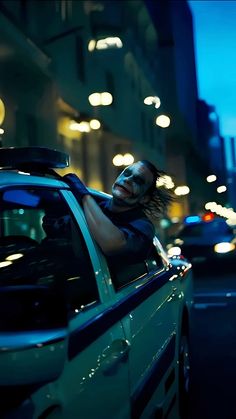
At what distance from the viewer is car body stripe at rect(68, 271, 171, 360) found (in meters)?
2.04

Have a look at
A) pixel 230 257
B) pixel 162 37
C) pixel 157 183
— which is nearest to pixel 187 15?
pixel 162 37

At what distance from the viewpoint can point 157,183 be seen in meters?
3.19

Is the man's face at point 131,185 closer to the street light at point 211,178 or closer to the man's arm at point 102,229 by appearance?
the man's arm at point 102,229

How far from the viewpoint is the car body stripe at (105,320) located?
204 centimetres

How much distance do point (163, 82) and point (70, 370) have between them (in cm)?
3853

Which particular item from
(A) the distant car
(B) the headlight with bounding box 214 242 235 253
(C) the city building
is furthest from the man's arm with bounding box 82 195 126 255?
(B) the headlight with bounding box 214 242 235 253

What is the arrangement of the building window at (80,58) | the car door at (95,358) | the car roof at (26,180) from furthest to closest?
the building window at (80,58) < the car roof at (26,180) < the car door at (95,358)

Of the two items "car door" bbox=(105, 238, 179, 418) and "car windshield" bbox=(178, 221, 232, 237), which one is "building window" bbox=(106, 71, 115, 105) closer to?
"car windshield" bbox=(178, 221, 232, 237)

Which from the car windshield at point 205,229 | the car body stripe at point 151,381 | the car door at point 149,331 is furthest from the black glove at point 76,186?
the car windshield at point 205,229

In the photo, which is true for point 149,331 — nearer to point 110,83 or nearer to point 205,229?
point 205,229

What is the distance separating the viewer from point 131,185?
2.87 m

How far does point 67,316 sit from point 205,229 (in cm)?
1265

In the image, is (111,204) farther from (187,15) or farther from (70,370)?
(187,15)

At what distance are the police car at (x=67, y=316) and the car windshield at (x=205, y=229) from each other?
1023cm
